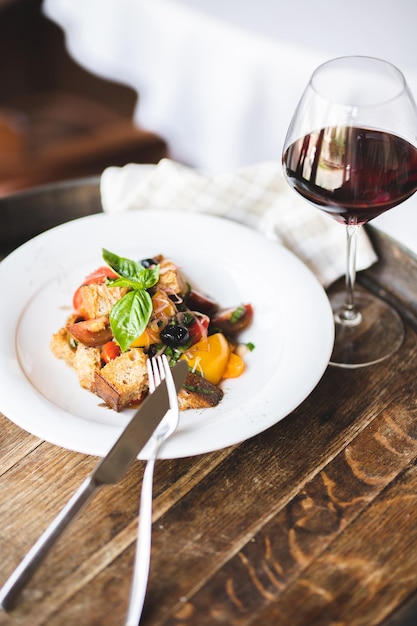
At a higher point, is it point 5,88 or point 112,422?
point 112,422

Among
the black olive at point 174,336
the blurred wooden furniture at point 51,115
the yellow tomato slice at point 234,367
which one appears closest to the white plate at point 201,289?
the yellow tomato slice at point 234,367

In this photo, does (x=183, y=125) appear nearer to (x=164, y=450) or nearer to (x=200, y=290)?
(x=200, y=290)

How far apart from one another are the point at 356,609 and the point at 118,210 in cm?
111

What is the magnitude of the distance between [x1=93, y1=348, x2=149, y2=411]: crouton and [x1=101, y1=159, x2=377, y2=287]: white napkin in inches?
21.9

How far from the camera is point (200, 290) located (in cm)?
162

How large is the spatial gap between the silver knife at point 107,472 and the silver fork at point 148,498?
13mm

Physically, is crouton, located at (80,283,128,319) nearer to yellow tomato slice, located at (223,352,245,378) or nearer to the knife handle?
yellow tomato slice, located at (223,352,245,378)

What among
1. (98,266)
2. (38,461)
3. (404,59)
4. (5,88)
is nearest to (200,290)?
(98,266)

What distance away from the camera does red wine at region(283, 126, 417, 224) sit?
126 centimetres

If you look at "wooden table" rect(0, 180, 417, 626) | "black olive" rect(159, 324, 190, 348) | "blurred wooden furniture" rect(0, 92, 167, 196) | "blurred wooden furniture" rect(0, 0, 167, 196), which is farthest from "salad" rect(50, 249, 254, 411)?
"blurred wooden furniture" rect(0, 92, 167, 196)

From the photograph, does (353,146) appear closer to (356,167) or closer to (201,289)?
(356,167)

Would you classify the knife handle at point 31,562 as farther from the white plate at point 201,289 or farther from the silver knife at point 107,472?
the white plate at point 201,289

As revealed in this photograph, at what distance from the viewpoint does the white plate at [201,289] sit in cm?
123

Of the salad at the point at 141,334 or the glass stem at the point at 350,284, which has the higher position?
the glass stem at the point at 350,284
